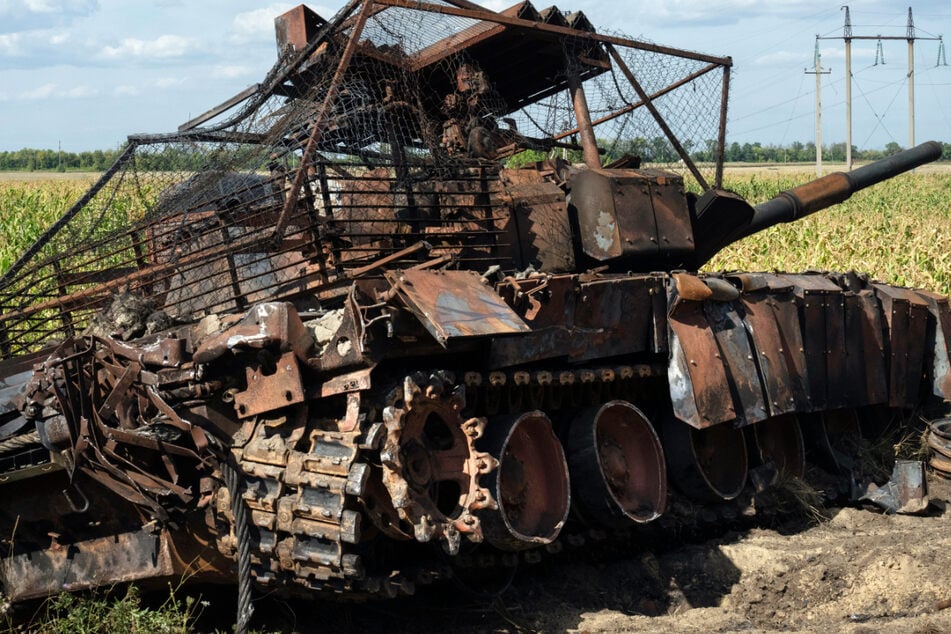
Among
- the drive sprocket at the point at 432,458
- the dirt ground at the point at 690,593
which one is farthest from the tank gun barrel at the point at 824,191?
the drive sprocket at the point at 432,458

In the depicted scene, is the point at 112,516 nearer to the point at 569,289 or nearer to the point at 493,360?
the point at 493,360

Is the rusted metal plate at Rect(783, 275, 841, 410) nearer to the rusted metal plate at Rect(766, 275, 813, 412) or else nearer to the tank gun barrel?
the rusted metal plate at Rect(766, 275, 813, 412)

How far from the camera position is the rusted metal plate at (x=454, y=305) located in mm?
6043

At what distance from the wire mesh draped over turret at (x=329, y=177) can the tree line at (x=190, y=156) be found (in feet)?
0.10

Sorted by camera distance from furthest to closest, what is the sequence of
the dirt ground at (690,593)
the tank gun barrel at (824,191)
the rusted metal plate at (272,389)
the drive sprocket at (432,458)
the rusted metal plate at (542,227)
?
the tank gun barrel at (824,191), the rusted metal plate at (542,227), the dirt ground at (690,593), the rusted metal plate at (272,389), the drive sprocket at (432,458)

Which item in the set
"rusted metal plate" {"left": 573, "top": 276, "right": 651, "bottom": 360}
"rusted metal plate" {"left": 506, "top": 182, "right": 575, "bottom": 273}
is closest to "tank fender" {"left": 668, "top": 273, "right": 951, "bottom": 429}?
"rusted metal plate" {"left": 573, "top": 276, "right": 651, "bottom": 360}

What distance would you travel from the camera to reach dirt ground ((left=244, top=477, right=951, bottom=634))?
7180mm

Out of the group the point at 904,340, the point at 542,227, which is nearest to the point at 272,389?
the point at 542,227

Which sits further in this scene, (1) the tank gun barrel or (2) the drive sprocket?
(1) the tank gun barrel

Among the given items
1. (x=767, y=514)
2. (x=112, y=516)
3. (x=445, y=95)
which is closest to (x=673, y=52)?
(x=445, y=95)

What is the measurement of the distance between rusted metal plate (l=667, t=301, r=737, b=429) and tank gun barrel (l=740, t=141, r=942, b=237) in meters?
2.43

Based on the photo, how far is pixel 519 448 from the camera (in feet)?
24.1

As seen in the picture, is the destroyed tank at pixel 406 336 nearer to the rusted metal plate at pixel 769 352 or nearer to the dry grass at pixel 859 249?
the rusted metal plate at pixel 769 352

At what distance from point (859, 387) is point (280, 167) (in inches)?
216
